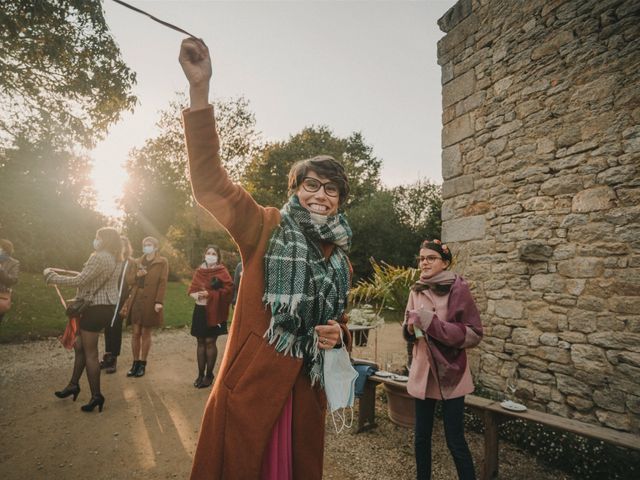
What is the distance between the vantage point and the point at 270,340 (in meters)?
1.41

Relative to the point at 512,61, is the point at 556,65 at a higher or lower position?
lower

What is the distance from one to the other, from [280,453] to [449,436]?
5.76ft

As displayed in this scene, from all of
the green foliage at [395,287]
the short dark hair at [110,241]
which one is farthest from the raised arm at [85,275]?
the green foliage at [395,287]

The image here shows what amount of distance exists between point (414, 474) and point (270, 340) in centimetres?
282

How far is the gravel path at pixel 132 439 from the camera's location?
3113mm

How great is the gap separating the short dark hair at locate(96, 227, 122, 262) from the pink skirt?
3.95m

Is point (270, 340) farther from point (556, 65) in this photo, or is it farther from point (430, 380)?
point (556, 65)

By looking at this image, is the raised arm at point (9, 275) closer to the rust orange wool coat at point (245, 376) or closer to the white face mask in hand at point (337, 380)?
the rust orange wool coat at point (245, 376)

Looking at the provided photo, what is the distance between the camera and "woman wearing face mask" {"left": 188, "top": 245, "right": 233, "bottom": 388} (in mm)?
5102

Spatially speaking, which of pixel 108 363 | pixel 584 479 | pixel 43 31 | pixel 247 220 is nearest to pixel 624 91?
pixel 584 479

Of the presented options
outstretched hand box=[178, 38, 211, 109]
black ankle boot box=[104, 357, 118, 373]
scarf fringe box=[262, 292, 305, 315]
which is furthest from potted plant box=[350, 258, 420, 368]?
black ankle boot box=[104, 357, 118, 373]

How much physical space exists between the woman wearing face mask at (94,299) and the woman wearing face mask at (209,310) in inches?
45.4

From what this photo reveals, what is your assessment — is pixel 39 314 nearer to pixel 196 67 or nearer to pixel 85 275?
pixel 85 275

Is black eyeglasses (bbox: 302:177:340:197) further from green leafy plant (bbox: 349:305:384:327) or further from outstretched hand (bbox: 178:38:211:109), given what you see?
green leafy plant (bbox: 349:305:384:327)
